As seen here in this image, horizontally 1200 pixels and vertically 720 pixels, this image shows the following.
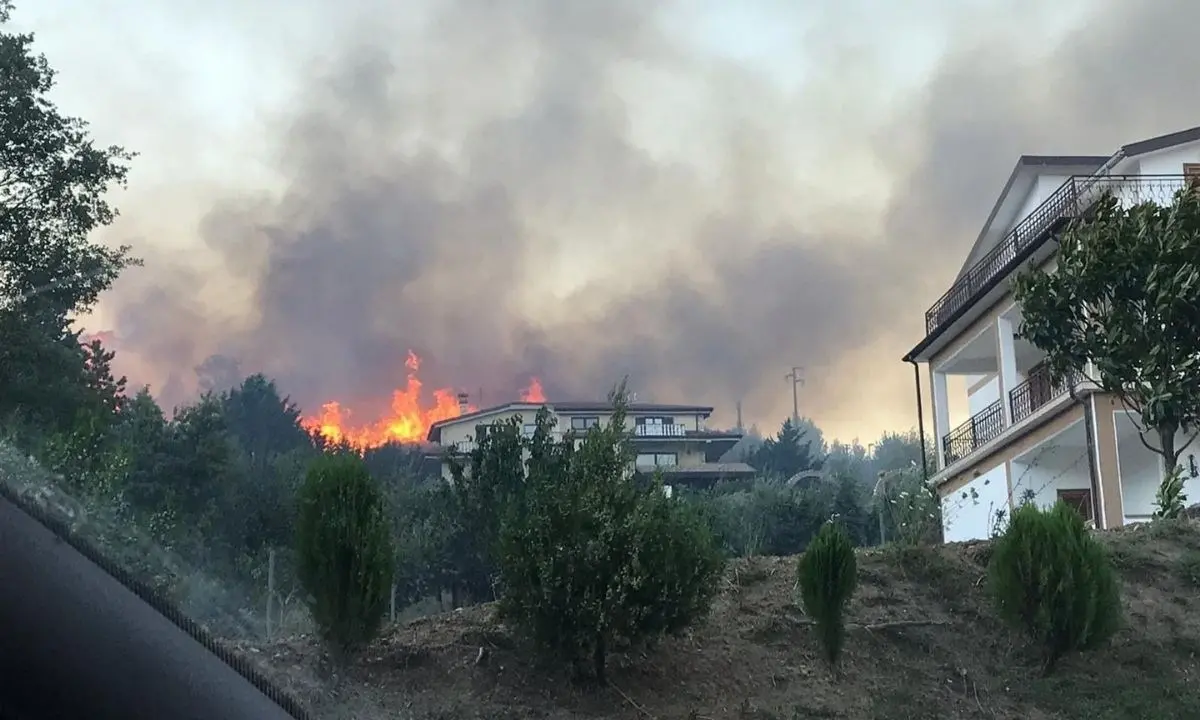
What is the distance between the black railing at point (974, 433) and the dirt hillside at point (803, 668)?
590 inches

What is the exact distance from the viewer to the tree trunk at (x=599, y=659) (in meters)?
7.02

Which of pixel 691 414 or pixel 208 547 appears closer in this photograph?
pixel 208 547

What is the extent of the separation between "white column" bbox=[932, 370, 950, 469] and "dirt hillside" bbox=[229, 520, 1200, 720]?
58.5ft

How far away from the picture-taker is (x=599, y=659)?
23.5 ft

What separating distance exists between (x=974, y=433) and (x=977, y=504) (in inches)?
86.8

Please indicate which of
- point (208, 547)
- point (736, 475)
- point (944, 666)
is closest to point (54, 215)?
point (208, 547)

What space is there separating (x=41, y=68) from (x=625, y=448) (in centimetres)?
1660

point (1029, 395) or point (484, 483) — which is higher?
point (1029, 395)

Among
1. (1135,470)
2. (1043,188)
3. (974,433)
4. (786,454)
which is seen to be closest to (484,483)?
(1135,470)

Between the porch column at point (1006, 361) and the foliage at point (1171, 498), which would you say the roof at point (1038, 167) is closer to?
the porch column at point (1006, 361)

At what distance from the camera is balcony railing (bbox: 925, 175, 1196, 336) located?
20.7 meters

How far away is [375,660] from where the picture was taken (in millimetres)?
7281

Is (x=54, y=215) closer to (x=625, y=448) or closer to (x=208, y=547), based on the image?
(x=208, y=547)

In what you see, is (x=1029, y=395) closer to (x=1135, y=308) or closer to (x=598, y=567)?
(x=1135, y=308)
